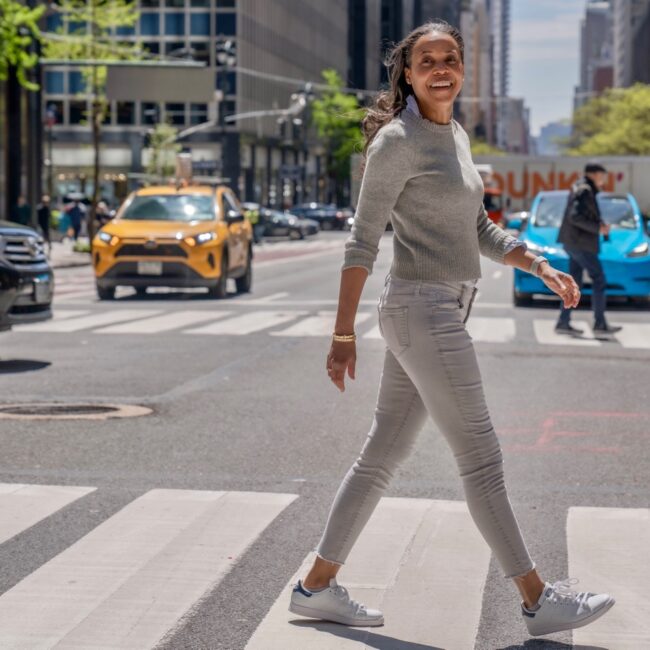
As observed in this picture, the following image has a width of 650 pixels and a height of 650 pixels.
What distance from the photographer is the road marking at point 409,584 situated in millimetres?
4812

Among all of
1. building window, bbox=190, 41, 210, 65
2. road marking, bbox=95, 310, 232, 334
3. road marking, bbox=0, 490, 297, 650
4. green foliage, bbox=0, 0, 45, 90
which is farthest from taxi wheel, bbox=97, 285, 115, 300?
building window, bbox=190, 41, 210, 65

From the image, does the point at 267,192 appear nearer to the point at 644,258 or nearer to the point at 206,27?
the point at 206,27

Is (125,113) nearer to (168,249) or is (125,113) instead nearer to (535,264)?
(168,249)

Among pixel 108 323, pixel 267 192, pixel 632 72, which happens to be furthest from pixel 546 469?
pixel 632 72

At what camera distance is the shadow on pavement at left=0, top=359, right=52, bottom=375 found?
13.1 m

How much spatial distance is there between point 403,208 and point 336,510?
999mm

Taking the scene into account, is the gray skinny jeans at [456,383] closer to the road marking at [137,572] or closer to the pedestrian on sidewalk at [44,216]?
the road marking at [137,572]

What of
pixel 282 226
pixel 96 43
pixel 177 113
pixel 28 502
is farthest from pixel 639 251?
pixel 177 113

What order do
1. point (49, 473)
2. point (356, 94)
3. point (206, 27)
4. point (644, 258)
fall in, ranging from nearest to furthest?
point (49, 473), point (644, 258), point (206, 27), point (356, 94)

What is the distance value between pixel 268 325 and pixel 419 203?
13.6 m

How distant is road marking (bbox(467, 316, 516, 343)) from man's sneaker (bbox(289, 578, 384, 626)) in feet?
37.7

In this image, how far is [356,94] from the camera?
12950cm

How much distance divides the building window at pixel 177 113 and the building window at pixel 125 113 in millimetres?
2114

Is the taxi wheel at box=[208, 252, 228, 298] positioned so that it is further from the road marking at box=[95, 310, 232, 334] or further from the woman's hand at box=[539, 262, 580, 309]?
the woman's hand at box=[539, 262, 580, 309]
